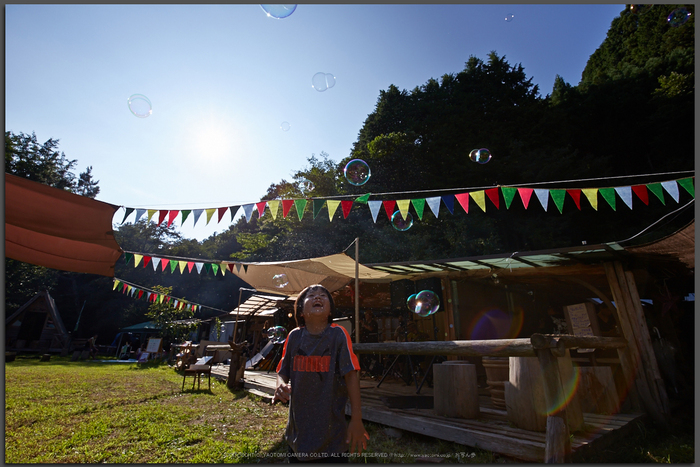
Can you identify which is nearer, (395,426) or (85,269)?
(395,426)

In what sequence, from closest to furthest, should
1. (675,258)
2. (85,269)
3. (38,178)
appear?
(675,258)
(85,269)
(38,178)

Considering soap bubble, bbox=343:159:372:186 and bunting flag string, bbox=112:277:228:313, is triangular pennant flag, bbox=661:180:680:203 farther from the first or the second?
bunting flag string, bbox=112:277:228:313

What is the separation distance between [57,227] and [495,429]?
6.51 meters

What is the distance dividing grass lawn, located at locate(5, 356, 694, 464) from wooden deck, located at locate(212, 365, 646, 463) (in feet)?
0.52

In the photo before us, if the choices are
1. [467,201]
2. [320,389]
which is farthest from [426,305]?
[320,389]

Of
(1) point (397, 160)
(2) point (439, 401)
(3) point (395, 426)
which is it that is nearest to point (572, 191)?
(2) point (439, 401)

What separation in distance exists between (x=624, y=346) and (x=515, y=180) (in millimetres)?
14663

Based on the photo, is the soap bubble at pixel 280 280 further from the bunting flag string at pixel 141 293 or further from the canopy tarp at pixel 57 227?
the bunting flag string at pixel 141 293

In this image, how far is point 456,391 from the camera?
4.28 metres

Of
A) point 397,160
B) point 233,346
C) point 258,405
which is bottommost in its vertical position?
point 258,405

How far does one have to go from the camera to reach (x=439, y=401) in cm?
439

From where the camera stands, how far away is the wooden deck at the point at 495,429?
3.10m

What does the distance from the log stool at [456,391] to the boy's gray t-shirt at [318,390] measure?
273cm

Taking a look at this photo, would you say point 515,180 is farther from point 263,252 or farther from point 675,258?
point 263,252
